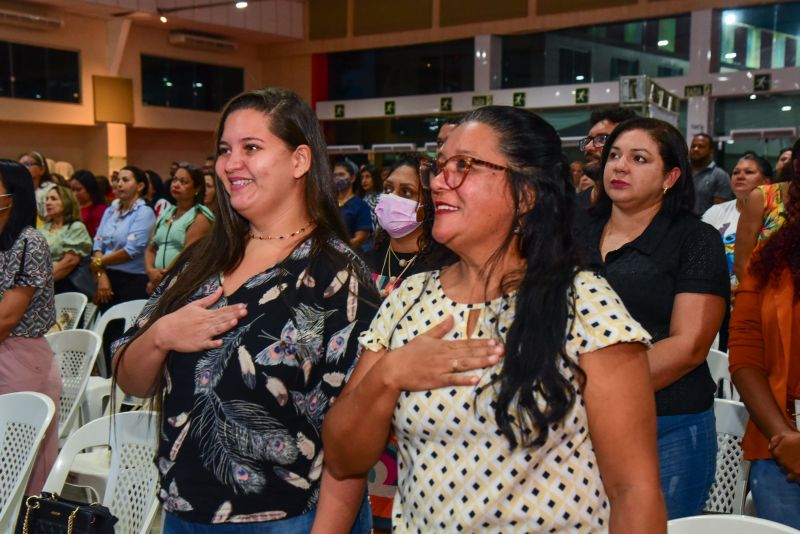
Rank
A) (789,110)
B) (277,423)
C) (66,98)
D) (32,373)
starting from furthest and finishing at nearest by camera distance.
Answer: (66,98)
(789,110)
(32,373)
(277,423)

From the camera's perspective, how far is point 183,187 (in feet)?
21.7

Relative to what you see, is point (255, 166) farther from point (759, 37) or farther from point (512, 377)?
point (759, 37)

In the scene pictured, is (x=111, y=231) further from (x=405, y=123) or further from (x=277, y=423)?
(x=405, y=123)

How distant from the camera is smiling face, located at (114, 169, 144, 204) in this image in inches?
277

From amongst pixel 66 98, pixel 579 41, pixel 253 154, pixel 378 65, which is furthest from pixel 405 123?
pixel 253 154

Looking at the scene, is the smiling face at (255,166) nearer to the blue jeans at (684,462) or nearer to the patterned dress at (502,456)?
A: the patterned dress at (502,456)

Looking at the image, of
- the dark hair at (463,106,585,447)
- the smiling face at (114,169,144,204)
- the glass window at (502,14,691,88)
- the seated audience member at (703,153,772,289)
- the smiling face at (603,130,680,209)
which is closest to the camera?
the dark hair at (463,106,585,447)

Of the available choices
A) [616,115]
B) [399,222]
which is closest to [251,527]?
[399,222]

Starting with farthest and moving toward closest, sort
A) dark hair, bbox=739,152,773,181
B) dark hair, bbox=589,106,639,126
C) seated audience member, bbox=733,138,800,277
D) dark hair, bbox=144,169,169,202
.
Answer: dark hair, bbox=144,169,169,202, dark hair, bbox=739,152,773,181, dark hair, bbox=589,106,639,126, seated audience member, bbox=733,138,800,277

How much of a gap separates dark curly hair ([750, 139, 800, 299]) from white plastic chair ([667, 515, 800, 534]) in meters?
0.66

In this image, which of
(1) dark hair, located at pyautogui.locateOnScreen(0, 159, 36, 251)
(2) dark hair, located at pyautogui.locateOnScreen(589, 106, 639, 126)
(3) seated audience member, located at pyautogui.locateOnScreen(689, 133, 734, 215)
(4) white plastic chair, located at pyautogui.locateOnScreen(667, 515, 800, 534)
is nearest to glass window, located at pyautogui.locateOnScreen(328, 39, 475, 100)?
(3) seated audience member, located at pyautogui.locateOnScreen(689, 133, 734, 215)

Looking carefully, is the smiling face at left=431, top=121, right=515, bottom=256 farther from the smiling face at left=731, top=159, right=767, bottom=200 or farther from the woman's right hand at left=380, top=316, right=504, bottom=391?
the smiling face at left=731, top=159, right=767, bottom=200

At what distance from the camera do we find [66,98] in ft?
48.5

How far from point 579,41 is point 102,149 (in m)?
8.57
